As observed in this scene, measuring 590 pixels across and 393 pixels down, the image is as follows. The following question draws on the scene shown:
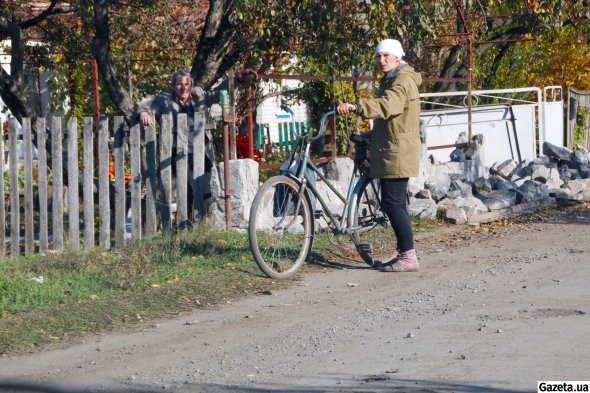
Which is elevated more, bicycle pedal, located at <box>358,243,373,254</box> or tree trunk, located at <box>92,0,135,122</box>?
tree trunk, located at <box>92,0,135,122</box>

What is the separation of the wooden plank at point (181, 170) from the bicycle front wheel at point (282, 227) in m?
1.57

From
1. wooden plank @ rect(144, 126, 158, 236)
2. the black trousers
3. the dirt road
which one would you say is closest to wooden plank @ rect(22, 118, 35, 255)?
wooden plank @ rect(144, 126, 158, 236)

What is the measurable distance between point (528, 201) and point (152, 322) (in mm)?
7036

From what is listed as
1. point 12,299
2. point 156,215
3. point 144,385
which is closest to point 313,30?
point 156,215

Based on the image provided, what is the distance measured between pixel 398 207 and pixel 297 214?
85cm

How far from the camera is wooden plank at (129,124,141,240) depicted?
908 centimetres

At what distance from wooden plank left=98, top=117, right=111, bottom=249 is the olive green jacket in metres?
2.60

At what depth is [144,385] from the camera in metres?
5.01

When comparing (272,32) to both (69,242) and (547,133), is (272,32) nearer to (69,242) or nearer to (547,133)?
(69,242)

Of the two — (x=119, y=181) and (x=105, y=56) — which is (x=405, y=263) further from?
(x=105, y=56)

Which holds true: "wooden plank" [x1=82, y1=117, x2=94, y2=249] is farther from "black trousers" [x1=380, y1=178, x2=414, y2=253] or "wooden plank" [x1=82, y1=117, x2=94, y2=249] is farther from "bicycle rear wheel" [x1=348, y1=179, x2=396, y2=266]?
"black trousers" [x1=380, y1=178, x2=414, y2=253]

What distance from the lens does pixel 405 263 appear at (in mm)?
8094

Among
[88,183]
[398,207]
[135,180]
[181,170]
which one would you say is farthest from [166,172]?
[398,207]

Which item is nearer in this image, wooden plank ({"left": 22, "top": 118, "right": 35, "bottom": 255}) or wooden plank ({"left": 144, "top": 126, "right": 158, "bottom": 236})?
wooden plank ({"left": 22, "top": 118, "right": 35, "bottom": 255})
